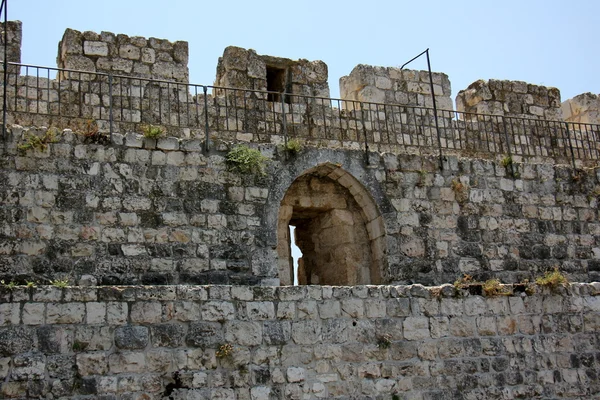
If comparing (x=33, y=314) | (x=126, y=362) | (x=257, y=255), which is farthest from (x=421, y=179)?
→ (x=33, y=314)

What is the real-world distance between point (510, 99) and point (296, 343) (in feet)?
31.5

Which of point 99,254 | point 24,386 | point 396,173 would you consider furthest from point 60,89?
point 24,386

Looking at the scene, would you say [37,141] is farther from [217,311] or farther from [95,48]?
[95,48]

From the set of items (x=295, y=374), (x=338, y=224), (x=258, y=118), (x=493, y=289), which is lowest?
(x=295, y=374)

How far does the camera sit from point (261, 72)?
14.1 meters

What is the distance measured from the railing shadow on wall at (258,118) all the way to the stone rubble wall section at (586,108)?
0.83 meters

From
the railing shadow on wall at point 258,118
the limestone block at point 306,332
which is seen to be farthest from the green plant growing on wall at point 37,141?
the limestone block at point 306,332

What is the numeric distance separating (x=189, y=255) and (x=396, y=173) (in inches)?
129

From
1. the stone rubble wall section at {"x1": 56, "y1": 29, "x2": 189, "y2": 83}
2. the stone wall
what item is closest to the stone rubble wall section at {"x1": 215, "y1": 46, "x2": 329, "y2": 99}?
the stone rubble wall section at {"x1": 56, "y1": 29, "x2": 189, "y2": 83}

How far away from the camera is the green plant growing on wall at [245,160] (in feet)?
34.4

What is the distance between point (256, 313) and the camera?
8445 millimetres

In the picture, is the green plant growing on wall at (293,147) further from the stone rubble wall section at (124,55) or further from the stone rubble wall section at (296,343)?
the stone rubble wall section at (124,55)

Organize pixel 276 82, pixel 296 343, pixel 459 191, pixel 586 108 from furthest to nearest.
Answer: pixel 586 108 < pixel 276 82 < pixel 459 191 < pixel 296 343

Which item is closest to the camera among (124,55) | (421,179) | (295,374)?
(295,374)
